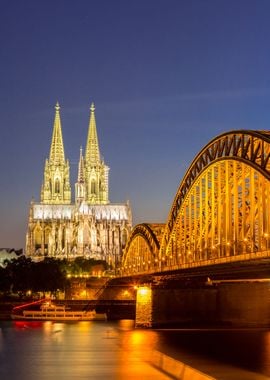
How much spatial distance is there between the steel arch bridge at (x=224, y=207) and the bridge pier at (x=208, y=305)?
4.31 meters

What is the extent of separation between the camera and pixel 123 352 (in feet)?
297

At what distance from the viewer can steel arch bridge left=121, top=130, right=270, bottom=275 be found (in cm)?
8044

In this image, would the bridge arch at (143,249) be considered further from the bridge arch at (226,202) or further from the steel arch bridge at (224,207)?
the bridge arch at (226,202)

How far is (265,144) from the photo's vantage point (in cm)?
8150

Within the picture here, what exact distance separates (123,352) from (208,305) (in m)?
37.5

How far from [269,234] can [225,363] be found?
11976 millimetres

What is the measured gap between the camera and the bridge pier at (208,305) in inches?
4771

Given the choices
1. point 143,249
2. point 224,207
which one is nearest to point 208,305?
point 224,207

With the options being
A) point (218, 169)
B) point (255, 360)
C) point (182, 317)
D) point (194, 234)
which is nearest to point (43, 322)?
point (182, 317)

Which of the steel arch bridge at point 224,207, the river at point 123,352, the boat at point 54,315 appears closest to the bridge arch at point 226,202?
the steel arch bridge at point 224,207

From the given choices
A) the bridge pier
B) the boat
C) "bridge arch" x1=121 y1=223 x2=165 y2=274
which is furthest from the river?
the boat

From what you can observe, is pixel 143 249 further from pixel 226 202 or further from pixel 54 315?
pixel 226 202

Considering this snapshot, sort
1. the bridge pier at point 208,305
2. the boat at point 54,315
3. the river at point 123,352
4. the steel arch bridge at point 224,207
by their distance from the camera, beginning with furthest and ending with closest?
the boat at point 54,315
the bridge pier at point 208,305
the steel arch bridge at point 224,207
the river at point 123,352

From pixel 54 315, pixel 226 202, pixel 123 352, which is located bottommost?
pixel 123 352
